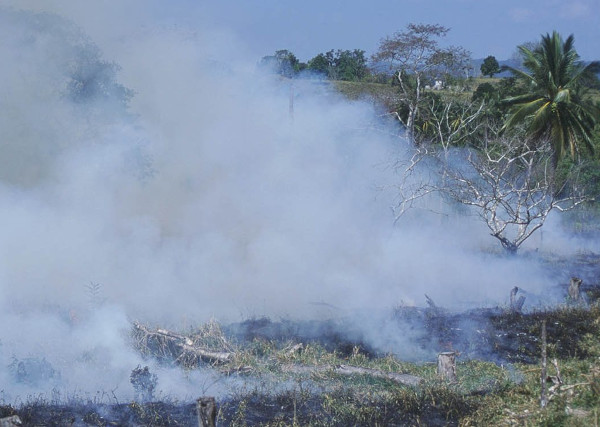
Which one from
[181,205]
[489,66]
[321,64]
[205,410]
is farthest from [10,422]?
[489,66]

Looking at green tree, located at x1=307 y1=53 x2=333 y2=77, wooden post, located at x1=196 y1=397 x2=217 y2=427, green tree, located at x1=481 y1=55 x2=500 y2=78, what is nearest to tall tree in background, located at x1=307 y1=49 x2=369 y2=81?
green tree, located at x1=307 y1=53 x2=333 y2=77

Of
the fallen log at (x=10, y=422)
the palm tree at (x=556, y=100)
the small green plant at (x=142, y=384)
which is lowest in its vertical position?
the small green plant at (x=142, y=384)

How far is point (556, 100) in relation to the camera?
16.6 m

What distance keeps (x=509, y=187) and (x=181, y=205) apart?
9972mm

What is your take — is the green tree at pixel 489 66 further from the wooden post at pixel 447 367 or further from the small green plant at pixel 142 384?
the small green plant at pixel 142 384

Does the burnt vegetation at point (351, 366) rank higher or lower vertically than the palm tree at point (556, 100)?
lower

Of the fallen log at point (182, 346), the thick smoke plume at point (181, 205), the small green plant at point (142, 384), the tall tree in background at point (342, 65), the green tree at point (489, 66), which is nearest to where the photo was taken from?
the small green plant at point (142, 384)

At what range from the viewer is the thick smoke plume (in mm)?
10195

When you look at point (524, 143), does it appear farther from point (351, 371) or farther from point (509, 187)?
point (351, 371)

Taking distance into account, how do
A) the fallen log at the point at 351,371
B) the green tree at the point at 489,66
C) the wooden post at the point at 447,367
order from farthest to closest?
1. the green tree at the point at 489,66
2. the fallen log at the point at 351,371
3. the wooden post at the point at 447,367

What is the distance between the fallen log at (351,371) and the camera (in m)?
7.16

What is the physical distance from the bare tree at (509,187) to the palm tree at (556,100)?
1.46 feet

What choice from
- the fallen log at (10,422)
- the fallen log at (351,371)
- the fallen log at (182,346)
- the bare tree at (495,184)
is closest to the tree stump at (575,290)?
the bare tree at (495,184)

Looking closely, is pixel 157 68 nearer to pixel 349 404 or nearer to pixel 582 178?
pixel 349 404
